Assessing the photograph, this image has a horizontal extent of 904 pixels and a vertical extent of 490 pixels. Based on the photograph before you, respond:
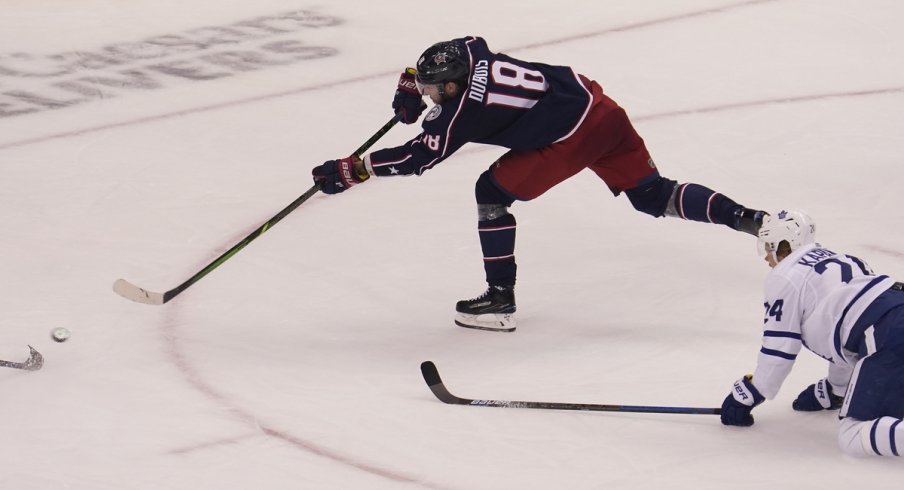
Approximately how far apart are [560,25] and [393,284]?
342cm

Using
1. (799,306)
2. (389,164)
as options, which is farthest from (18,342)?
(799,306)

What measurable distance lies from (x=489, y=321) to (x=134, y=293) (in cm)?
117

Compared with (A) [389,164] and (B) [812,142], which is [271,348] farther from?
(B) [812,142]

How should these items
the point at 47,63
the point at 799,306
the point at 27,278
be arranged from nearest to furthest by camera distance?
Result: the point at 799,306, the point at 27,278, the point at 47,63

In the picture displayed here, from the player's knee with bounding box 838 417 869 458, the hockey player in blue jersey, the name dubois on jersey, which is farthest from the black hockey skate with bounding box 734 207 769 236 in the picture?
the player's knee with bounding box 838 417 869 458

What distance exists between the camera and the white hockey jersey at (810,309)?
3686 mm

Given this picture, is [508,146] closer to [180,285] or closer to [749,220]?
[749,220]

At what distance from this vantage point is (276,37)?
8.13 m

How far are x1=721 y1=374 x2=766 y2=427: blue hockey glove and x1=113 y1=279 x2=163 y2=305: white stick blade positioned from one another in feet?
6.38

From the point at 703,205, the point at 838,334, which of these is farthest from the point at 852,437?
the point at 703,205

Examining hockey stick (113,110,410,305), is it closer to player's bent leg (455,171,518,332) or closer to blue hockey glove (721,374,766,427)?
player's bent leg (455,171,518,332)

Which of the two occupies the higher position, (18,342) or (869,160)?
(869,160)

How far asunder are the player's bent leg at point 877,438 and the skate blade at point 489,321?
1452 millimetres

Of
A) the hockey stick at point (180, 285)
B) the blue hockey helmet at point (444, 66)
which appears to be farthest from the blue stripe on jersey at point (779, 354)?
the hockey stick at point (180, 285)
